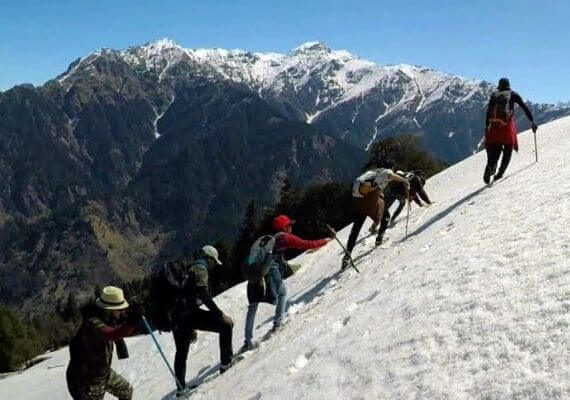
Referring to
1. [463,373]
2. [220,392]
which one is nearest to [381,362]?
[463,373]

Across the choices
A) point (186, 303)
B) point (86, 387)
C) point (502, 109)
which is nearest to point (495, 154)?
point (502, 109)

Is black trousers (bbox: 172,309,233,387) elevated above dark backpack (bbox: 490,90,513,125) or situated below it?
below

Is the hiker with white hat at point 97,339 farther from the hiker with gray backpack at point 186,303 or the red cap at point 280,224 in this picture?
the red cap at point 280,224

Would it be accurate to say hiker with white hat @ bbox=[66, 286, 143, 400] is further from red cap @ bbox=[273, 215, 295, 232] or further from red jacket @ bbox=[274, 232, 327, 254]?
red cap @ bbox=[273, 215, 295, 232]

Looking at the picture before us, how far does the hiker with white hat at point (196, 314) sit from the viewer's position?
1263cm

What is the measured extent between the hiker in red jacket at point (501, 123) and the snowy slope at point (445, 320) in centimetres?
158

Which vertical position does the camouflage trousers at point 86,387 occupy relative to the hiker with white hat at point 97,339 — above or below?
below

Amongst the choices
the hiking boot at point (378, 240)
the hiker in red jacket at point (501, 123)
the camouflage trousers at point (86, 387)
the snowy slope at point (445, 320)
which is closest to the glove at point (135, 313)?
the camouflage trousers at point (86, 387)

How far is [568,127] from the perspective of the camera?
30.4 meters

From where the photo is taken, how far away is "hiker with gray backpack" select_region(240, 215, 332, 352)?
565 inches

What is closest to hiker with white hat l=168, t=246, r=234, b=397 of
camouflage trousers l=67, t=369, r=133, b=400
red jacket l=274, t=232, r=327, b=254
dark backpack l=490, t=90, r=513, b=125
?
red jacket l=274, t=232, r=327, b=254

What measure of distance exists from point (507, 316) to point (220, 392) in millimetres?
6113

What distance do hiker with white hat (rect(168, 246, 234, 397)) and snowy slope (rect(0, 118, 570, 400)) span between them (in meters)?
0.70

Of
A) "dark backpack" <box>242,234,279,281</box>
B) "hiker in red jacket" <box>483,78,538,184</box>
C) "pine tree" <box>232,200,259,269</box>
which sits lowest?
"pine tree" <box>232,200,259,269</box>
